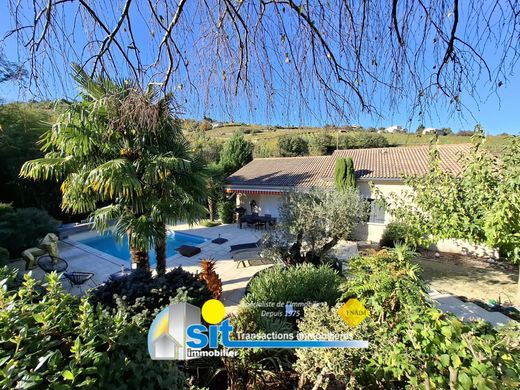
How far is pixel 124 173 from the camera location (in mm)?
9531

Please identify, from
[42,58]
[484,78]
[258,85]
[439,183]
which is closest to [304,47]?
[258,85]

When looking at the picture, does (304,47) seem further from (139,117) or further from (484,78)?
(139,117)

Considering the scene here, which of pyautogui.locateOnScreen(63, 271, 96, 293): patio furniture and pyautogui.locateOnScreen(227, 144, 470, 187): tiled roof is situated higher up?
pyautogui.locateOnScreen(227, 144, 470, 187): tiled roof

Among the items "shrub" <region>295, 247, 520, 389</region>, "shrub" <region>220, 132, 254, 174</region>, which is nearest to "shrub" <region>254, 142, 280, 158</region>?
"shrub" <region>220, 132, 254, 174</region>

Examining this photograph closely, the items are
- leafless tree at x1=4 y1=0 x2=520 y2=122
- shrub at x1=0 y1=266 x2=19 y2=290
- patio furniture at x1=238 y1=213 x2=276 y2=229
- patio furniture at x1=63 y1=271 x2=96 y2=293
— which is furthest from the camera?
patio furniture at x1=238 y1=213 x2=276 y2=229

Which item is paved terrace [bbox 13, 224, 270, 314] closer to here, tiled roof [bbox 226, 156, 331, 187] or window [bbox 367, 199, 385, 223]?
tiled roof [bbox 226, 156, 331, 187]

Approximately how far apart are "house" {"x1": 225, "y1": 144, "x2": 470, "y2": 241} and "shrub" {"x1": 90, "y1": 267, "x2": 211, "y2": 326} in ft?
52.9

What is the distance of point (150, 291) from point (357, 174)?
24780 millimetres

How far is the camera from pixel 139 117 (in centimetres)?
436

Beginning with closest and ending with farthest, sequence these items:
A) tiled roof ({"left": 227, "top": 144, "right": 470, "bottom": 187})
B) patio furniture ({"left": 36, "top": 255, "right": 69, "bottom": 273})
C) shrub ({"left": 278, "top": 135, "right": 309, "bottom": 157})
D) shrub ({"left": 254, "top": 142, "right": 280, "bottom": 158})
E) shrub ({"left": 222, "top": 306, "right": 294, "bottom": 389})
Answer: shrub ({"left": 222, "top": 306, "right": 294, "bottom": 389})
patio furniture ({"left": 36, "top": 255, "right": 69, "bottom": 273})
tiled roof ({"left": 227, "top": 144, "right": 470, "bottom": 187})
shrub ({"left": 278, "top": 135, "right": 309, "bottom": 157})
shrub ({"left": 254, "top": 142, "right": 280, "bottom": 158})

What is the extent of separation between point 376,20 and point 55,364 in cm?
516

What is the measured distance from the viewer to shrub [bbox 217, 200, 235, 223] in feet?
112

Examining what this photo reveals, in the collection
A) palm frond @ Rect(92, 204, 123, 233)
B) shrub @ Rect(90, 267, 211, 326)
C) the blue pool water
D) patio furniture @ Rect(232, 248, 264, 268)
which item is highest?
palm frond @ Rect(92, 204, 123, 233)

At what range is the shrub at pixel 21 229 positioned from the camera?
715 inches
